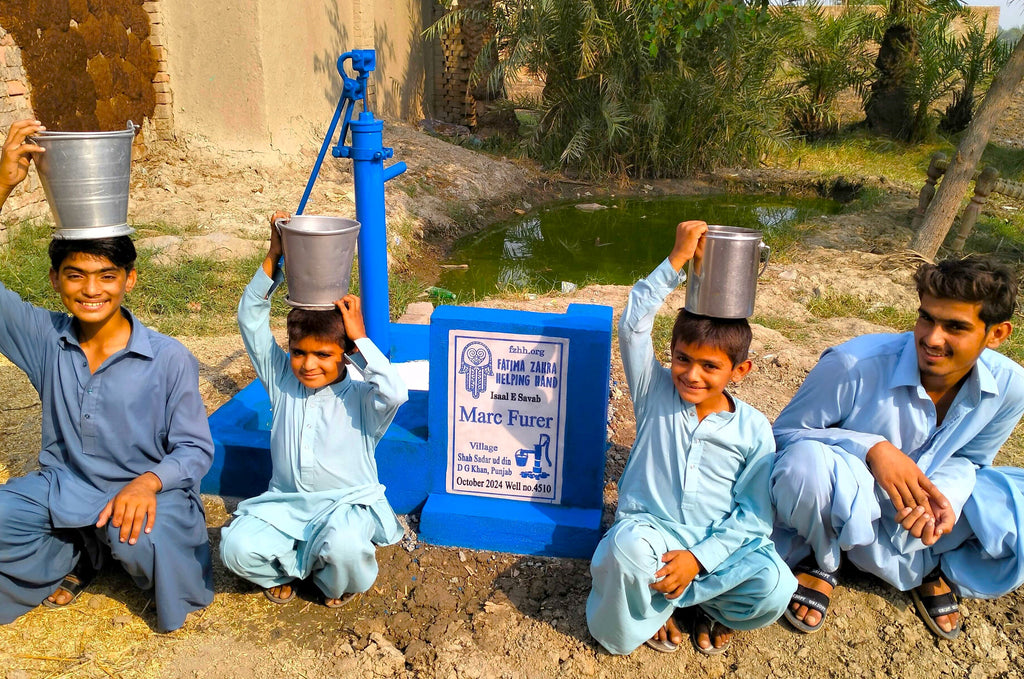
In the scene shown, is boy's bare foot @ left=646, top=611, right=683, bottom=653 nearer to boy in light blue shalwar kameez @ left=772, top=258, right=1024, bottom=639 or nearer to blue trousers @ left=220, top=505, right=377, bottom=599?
boy in light blue shalwar kameez @ left=772, top=258, right=1024, bottom=639

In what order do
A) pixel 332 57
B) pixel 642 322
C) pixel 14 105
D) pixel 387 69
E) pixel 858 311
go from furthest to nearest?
pixel 387 69 → pixel 332 57 → pixel 14 105 → pixel 858 311 → pixel 642 322

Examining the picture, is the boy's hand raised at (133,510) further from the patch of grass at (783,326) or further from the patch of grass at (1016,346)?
the patch of grass at (1016,346)

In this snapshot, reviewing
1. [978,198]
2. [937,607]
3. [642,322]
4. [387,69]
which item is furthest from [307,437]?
[387,69]

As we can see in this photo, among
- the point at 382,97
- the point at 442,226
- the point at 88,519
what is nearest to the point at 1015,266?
the point at 442,226

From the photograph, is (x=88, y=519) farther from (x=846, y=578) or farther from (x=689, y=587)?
(x=846, y=578)

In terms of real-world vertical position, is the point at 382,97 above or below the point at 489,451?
above

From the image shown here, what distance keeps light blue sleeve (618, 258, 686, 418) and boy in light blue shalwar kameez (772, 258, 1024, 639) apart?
0.54m

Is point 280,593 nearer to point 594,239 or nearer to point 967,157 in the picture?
point 594,239

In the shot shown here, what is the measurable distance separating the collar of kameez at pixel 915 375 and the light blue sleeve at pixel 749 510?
0.48 m

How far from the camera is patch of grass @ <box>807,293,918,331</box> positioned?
5.48 metres

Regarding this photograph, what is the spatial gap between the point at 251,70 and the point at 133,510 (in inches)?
234

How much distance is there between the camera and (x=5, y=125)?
5789 millimetres

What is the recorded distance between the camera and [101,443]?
2482 mm

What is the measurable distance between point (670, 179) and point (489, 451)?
9.03m
